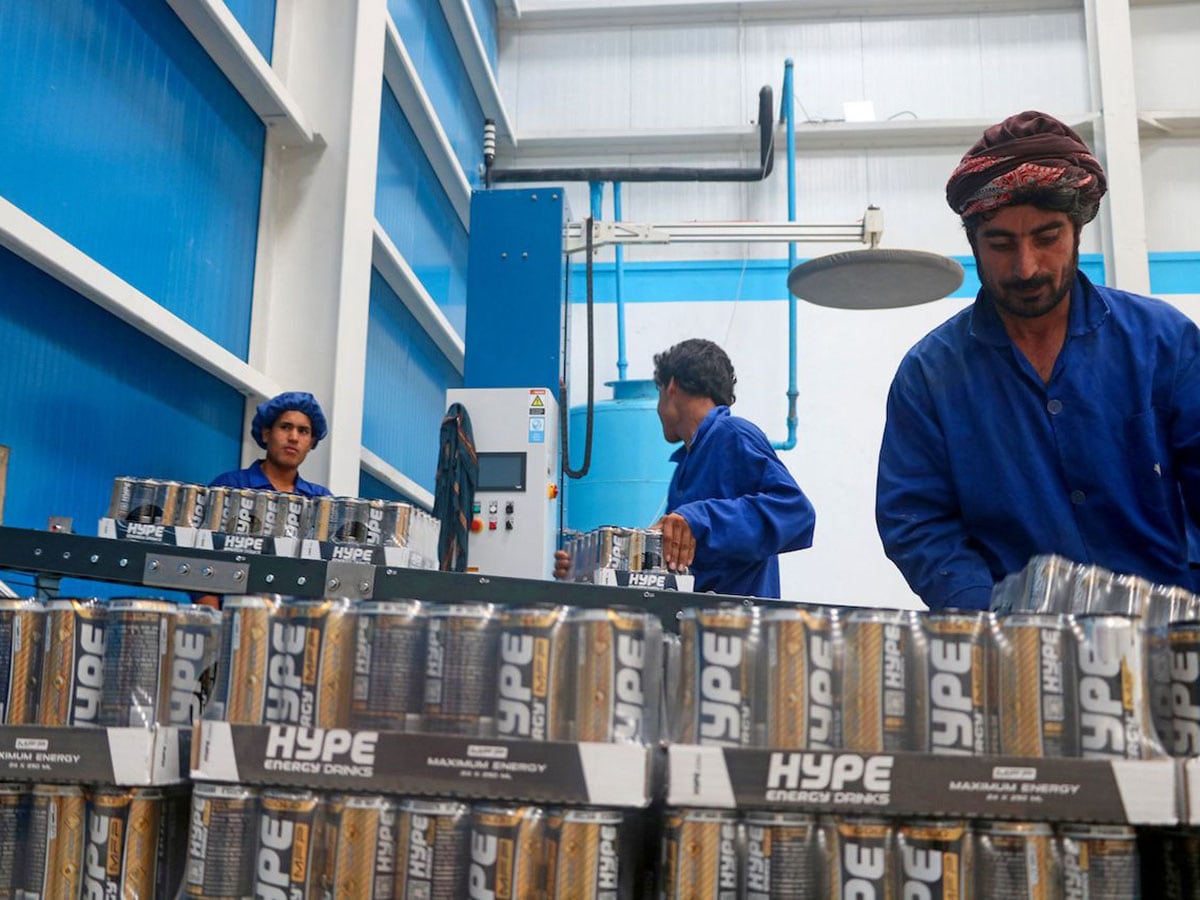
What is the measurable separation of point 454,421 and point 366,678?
3.43 meters

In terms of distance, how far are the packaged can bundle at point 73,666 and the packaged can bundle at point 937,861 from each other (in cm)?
109

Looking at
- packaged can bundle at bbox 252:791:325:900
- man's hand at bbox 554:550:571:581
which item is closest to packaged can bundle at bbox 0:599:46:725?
packaged can bundle at bbox 252:791:325:900

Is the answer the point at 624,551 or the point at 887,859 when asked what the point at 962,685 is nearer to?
the point at 887,859

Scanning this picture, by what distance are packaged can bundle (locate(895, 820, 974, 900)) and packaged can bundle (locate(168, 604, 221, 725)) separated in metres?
0.95

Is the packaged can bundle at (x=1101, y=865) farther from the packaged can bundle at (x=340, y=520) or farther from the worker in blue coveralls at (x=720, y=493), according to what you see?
the packaged can bundle at (x=340, y=520)

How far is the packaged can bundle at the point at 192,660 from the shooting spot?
1.62 metres

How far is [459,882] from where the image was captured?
1.39 meters

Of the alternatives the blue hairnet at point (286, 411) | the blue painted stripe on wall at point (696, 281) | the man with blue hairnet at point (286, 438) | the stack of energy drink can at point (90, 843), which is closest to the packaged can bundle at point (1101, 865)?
the stack of energy drink can at point (90, 843)

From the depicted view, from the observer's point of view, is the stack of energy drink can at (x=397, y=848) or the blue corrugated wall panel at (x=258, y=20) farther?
the blue corrugated wall panel at (x=258, y=20)

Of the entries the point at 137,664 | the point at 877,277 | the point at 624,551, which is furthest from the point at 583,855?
the point at 877,277

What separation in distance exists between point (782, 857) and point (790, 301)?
667cm

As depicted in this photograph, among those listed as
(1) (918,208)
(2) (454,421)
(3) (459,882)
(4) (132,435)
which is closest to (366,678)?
(3) (459,882)

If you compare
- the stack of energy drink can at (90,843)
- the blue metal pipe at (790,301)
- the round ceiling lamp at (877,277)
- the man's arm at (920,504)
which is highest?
the blue metal pipe at (790,301)

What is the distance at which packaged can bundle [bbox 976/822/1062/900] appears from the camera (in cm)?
130
